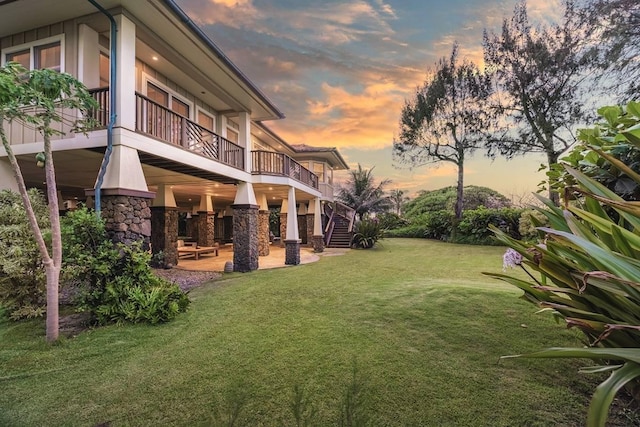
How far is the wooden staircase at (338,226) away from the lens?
19.9m

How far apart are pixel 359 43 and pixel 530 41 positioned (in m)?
12.3

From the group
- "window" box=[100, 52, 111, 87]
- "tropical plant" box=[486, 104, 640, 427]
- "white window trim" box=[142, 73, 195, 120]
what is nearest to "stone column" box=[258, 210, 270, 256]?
"white window trim" box=[142, 73, 195, 120]

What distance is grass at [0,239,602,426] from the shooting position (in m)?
2.68

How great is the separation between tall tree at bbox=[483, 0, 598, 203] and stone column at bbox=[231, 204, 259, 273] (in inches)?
628

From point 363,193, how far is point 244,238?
56.2ft

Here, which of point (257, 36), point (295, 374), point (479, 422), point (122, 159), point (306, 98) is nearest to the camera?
point (479, 422)

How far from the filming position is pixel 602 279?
1544 mm

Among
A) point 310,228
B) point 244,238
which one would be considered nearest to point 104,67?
point 244,238

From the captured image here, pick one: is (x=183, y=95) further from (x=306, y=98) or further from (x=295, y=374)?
(x=295, y=374)

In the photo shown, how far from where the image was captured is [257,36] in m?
11.8

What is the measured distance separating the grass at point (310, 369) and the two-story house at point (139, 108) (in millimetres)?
2444

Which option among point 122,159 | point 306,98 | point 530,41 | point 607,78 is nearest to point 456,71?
point 530,41

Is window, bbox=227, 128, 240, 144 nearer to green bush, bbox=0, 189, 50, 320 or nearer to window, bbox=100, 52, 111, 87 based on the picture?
window, bbox=100, 52, 111, 87

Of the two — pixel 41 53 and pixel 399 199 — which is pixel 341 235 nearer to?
pixel 399 199
